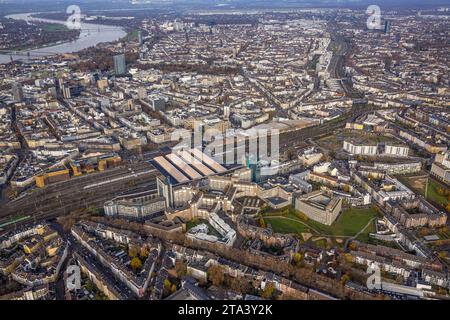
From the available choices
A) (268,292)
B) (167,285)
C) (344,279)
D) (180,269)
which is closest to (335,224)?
(344,279)

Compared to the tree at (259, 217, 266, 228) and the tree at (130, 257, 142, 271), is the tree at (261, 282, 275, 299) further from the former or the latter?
the tree at (130, 257, 142, 271)

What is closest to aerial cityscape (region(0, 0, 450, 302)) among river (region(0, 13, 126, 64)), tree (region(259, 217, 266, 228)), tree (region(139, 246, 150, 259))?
tree (region(139, 246, 150, 259))

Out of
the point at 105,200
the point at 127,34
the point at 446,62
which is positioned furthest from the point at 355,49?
the point at 105,200

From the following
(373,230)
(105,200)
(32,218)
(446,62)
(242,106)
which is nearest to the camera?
(373,230)

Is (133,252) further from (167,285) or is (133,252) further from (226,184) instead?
(226,184)

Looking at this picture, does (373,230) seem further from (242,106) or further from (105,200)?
(242,106)
